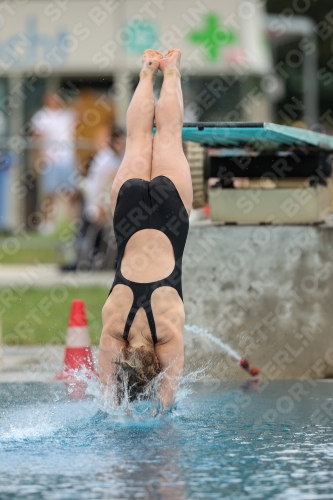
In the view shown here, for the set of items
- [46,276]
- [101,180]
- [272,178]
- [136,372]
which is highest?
[101,180]

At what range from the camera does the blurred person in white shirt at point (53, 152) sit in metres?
16.9

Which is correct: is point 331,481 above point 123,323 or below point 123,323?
below

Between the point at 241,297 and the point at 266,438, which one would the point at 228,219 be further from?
the point at 266,438

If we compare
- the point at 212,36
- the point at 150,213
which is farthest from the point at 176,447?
the point at 212,36

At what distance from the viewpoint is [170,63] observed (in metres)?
6.64

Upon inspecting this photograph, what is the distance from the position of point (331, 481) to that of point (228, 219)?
3.60 meters

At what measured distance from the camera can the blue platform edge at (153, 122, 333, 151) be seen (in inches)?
272

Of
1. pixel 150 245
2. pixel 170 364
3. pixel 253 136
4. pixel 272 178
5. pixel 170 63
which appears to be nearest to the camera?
pixel 170 364

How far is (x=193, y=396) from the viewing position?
6.87 meters

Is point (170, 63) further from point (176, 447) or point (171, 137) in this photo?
point (176, 447)

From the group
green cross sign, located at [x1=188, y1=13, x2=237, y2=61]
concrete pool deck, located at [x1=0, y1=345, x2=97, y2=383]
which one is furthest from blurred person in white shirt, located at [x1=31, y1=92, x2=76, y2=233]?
concrete pool deck, located at [x1=0, y1=345, x2=97, y2=383]

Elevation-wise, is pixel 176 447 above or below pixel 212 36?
below

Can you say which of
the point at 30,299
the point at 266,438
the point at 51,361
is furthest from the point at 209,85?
the point at 266,438

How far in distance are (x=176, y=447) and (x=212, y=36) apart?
1469 cm
